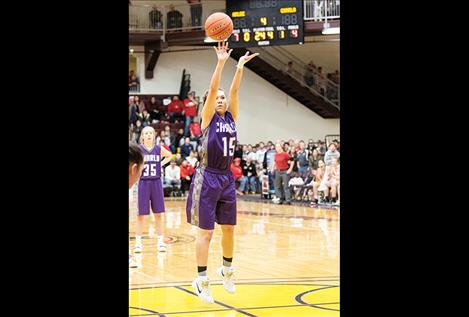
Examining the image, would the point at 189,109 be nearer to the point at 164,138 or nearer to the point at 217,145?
the point at 164,138

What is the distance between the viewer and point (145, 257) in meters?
9.37

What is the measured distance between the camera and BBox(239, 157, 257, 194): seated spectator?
2286 centimetres

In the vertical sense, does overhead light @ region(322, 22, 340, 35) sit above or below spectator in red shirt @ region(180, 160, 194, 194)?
above

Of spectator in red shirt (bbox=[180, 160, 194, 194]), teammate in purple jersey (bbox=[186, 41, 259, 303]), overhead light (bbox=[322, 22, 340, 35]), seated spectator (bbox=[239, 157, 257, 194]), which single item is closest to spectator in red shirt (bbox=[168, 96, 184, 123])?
spectator in red shirt (bbox=[180, 160, 194, 194])

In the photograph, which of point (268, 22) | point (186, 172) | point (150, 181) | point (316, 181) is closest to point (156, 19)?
point (186, 172)

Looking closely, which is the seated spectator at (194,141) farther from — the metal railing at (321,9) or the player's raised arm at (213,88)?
the player's raised arm at (213,88)

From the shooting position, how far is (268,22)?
1936 centimetres

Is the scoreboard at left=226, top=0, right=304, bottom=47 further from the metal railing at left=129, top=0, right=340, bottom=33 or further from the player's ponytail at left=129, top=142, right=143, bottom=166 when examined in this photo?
the player's ponytail at left=129, top=142, right=143, bottom=166

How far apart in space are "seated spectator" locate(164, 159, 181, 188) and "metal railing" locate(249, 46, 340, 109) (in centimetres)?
677

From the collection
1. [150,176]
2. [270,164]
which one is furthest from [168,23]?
[150,176]

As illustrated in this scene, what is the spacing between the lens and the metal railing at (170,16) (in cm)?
2544

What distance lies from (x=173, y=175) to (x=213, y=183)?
16.2m
